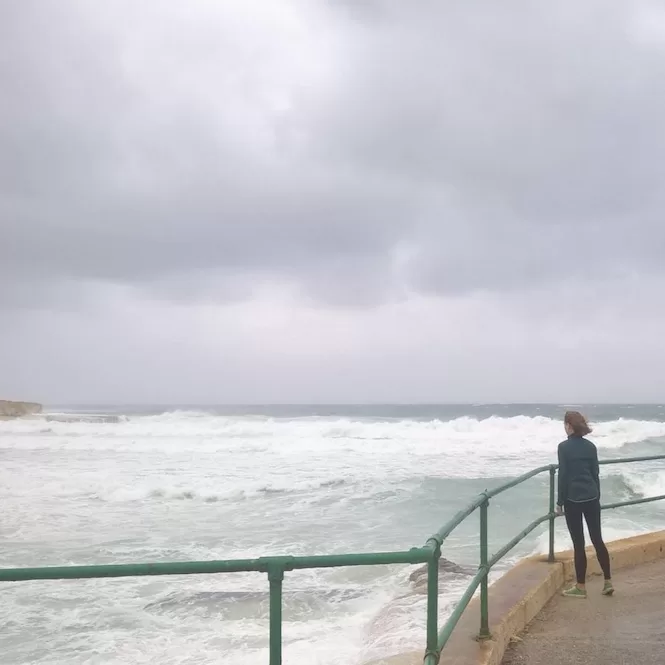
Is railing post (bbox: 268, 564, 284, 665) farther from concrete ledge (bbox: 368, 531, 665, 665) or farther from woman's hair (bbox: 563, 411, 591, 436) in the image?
woman's hair (bbox: 563, 411, 591, 436)

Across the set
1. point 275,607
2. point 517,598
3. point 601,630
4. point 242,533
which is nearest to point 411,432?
point 242,533

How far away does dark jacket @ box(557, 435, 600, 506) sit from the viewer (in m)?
5.21

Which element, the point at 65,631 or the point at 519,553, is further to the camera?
the point at 519,553

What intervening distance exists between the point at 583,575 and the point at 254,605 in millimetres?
3661

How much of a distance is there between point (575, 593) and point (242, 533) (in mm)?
7419

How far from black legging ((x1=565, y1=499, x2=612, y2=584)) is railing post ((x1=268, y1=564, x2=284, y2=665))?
3.52 meters

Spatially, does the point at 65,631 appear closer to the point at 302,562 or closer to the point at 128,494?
the point at 302,562

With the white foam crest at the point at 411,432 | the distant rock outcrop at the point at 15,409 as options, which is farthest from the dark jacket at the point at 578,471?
the distant rock outcrop at the point at 15,409

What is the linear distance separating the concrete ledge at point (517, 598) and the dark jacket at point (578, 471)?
0.69 metres

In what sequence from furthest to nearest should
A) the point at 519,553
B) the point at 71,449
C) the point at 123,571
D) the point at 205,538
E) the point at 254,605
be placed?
the point at 71,449, the point at 205,538, the point at 519,553, the point at 254,605, the point at 123,571

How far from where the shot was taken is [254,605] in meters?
7.31

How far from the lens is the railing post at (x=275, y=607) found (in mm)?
2320

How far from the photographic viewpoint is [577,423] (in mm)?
5352

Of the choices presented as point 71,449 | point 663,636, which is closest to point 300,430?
point 71,449
